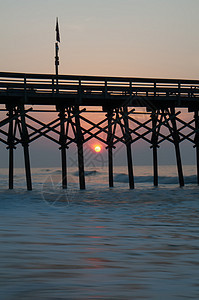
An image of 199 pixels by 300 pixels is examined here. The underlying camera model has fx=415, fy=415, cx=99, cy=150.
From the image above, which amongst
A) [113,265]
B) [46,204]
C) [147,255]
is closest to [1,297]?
[113,265]

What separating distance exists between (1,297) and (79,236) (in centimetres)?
340

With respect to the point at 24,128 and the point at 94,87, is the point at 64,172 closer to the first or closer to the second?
the point at 24,128

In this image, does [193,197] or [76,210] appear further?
[193,197]

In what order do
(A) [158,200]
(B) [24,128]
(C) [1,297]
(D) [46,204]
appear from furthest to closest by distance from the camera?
1. (B) [24,128]
2. (A) [158,200]
3. (D) [46,204]
4. (C) [1,297]

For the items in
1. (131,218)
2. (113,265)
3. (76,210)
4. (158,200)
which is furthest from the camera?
(158,200)

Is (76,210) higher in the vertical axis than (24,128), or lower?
lower

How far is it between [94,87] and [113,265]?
44.4ft

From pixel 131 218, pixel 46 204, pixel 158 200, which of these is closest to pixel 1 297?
pixel 131 218

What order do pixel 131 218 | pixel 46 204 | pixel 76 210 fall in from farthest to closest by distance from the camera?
pixel 46 204, pixel 76 210, pixel 131 218

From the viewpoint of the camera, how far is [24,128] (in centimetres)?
1780

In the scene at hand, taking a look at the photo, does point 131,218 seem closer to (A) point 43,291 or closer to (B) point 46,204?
(B) point 46,204

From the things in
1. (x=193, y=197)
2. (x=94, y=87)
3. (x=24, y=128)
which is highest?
(x=94, y=87)

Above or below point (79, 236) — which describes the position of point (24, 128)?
above

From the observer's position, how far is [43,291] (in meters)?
4.05
